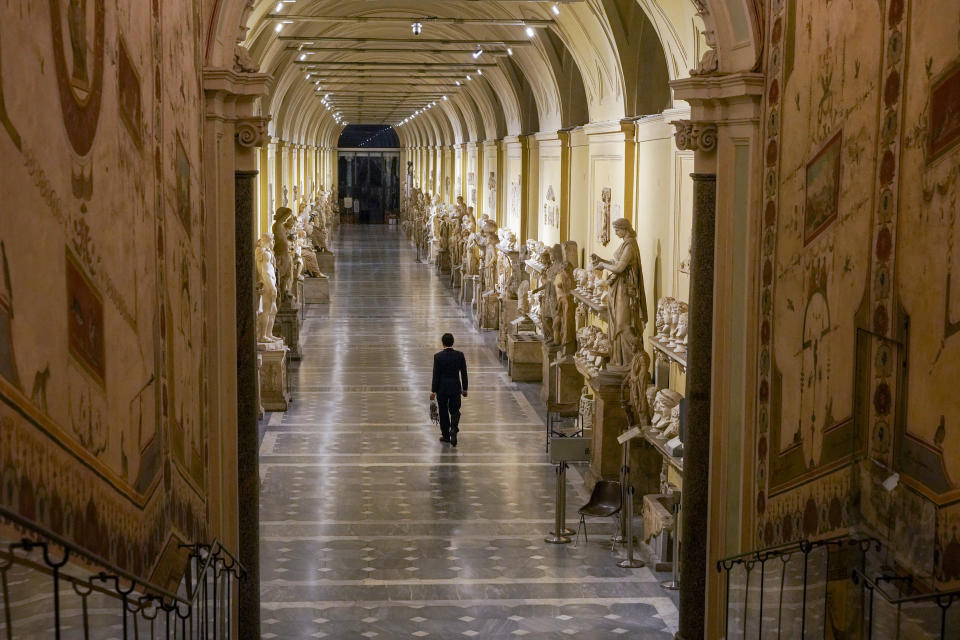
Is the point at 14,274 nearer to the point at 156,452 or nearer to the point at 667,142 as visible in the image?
the point at 156,452

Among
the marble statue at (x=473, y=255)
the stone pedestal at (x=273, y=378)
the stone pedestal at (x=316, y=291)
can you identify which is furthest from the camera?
the stone pedestal at (x=316, y=291)

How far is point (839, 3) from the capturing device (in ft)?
23.4

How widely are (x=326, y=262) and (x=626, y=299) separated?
24614mm

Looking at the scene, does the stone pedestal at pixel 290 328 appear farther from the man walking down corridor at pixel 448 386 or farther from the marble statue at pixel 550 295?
the man walking down corridor at pixel 448 386

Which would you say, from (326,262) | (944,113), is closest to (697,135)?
(944,113)

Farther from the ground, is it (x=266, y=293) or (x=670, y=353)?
(x=266, y=293)

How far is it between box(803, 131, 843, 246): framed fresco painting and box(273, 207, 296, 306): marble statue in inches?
558

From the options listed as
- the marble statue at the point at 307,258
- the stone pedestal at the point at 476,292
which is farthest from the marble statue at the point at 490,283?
the marble statue at the point at 307,258

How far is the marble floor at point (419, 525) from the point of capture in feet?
33.3

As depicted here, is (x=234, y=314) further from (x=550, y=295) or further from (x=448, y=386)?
(x=550, y=295)

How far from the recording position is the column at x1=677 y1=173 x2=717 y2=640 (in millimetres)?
8938

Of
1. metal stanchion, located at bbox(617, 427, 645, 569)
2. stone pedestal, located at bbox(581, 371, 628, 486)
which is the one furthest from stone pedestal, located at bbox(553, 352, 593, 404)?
metal stanchion, located at bbox(617, 427, 645, 569)

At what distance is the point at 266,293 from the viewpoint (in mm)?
18469

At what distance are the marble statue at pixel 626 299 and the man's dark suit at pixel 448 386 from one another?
2513 mm
